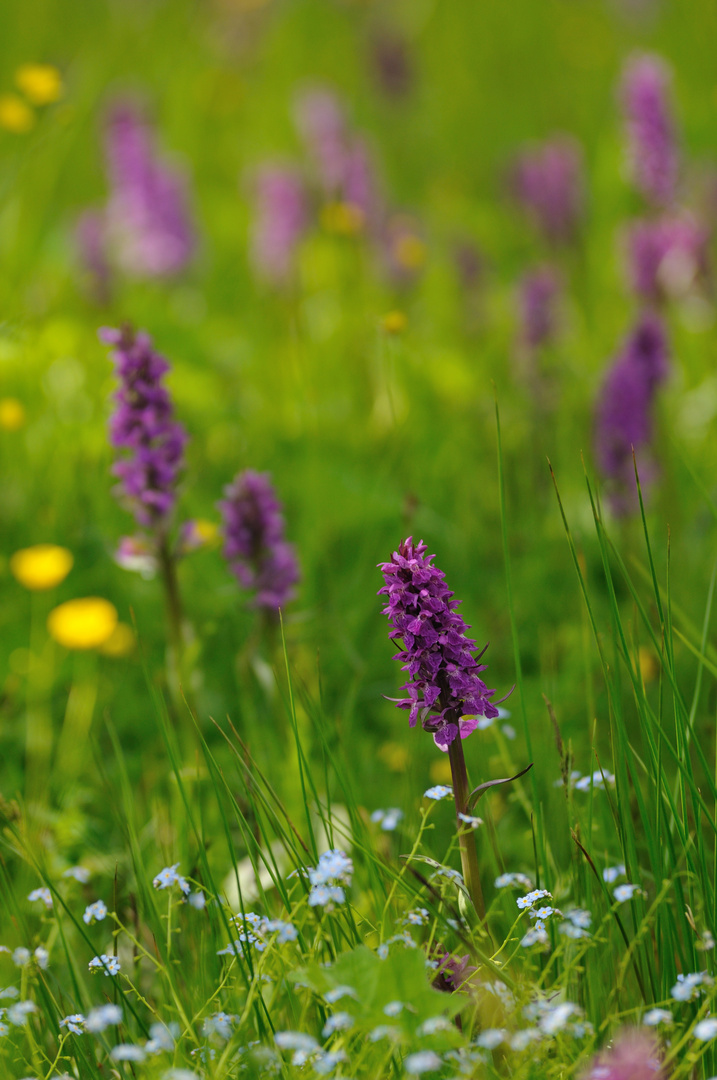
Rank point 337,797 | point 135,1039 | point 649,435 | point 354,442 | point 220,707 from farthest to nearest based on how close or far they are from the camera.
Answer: point 354,442, point 649,435, point 220,707, point 337,797, point 135,1039

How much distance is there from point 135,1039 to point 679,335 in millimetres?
3820

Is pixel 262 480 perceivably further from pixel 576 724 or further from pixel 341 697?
pixel 576 724

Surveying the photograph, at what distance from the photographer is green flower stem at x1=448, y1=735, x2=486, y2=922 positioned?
1139 millimetres

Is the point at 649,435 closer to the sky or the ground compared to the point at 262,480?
closer to the sky

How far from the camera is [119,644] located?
2.41m

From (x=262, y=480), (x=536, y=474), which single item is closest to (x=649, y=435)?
(x=536, y=474)

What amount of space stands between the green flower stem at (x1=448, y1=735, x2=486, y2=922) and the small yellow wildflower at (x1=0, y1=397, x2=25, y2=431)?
2.04 m

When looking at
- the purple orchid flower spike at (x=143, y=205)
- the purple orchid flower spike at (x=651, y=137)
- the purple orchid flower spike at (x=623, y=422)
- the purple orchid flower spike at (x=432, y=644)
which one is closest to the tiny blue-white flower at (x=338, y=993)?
the purple orchid flower spike at (x=432, y=644)

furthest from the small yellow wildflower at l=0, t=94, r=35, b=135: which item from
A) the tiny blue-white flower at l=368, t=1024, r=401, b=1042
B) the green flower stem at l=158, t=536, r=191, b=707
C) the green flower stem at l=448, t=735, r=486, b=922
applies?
the tiny blue-white flower at l=368, t=1024, r=401, b=1042

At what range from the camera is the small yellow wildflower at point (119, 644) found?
239 centimetres

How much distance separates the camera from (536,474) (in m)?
3.08

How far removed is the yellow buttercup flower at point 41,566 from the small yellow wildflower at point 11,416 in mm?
498

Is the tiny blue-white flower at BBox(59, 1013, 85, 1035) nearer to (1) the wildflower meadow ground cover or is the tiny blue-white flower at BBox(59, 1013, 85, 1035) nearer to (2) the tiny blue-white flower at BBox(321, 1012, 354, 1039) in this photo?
(1) the wildflower meadow ground cover

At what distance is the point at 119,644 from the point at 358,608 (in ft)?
1.95
